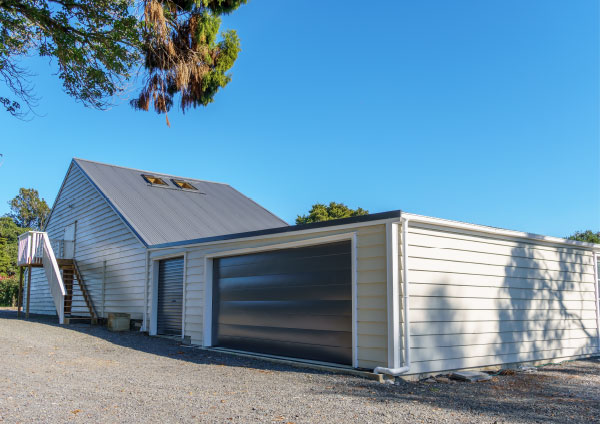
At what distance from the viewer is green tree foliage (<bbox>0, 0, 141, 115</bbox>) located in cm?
862

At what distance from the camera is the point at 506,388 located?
21.2 ft

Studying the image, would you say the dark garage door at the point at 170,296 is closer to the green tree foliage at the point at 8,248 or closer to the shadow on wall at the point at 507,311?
the shadow on wall at the point at 507,311

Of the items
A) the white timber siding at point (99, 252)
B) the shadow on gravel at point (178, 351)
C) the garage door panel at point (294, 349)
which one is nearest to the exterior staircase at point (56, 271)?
the white timber siding at point (99, 252)

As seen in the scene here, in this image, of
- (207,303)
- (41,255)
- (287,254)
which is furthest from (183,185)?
(287,254)

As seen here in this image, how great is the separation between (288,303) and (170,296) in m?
5.27

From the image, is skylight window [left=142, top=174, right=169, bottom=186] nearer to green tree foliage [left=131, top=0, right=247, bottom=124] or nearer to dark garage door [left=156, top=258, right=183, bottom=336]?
dark garage door [left=156, top=258, right=183, bottom=336]

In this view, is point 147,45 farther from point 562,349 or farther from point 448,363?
point 562,349

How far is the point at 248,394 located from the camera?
5652 mm

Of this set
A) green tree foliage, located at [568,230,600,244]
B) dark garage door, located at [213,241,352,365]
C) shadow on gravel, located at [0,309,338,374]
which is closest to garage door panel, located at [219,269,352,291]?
dark garage door, located at [213,241,352,365]

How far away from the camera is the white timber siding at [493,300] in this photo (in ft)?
23.6

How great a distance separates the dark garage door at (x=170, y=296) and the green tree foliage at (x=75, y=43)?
4.86m

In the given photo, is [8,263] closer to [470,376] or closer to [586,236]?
[470,376]

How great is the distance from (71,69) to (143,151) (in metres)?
16.5

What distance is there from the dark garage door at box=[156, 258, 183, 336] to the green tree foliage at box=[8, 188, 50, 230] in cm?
4204
